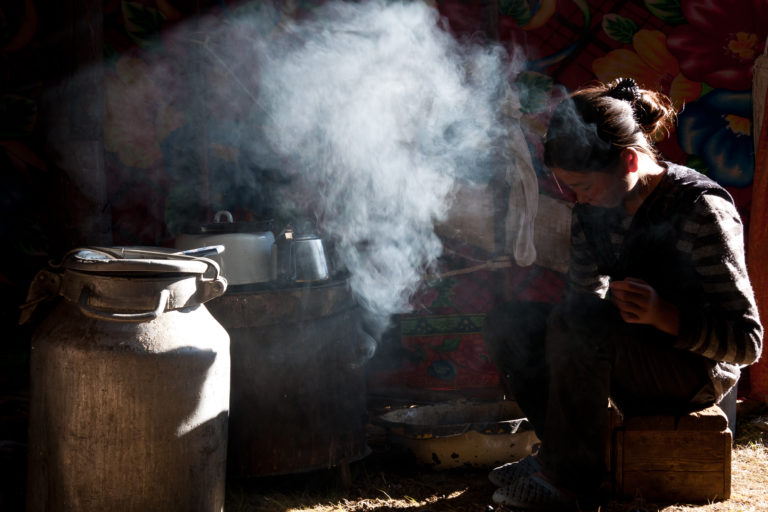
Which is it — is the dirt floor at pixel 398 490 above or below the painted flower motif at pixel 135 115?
below

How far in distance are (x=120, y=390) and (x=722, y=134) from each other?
3.98 m

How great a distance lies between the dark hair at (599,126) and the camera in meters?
2.84

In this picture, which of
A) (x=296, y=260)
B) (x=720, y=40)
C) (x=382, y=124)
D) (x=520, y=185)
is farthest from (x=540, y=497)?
(x=720, y=40)

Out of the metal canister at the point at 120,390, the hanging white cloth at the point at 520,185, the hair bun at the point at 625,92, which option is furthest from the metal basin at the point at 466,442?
the hair bun at the point at 625,92

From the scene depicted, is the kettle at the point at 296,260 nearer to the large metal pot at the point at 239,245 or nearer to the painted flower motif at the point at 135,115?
the large metal pot at the point at 239,245

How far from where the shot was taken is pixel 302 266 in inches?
135

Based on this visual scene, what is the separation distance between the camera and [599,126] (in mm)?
2838

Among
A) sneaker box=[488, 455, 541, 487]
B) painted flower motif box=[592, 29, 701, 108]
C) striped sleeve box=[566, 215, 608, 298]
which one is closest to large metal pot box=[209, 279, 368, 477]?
sneaker box=[488, 455, 541, 487]

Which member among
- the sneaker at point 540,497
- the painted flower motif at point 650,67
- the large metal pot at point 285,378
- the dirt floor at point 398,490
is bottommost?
the dirt floor at point 398,490

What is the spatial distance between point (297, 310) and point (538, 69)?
2345mm

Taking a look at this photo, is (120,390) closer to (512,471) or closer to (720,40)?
(512,471)

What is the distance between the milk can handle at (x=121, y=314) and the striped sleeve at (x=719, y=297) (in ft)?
6.54

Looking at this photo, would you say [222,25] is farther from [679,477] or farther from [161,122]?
[679,477]

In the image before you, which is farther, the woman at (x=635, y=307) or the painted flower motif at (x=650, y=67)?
the painted flower motif at (x=650, y=67)
